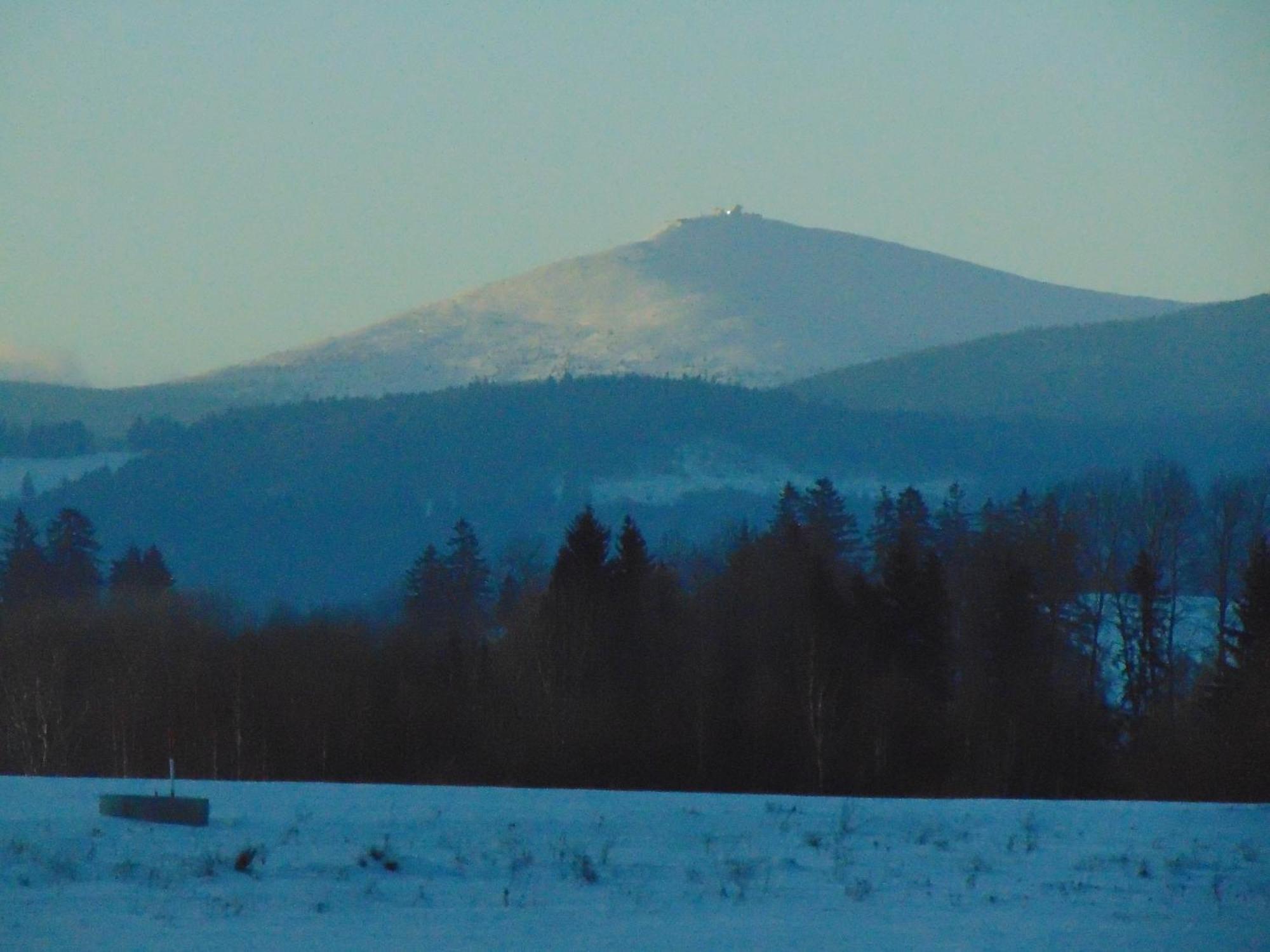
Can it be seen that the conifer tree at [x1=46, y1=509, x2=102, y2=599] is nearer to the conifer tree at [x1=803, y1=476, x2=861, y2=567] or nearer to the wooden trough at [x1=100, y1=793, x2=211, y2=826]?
the conifer tree at [x1=803, y1=476, x2=861, y2=567]

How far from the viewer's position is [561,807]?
2030cm

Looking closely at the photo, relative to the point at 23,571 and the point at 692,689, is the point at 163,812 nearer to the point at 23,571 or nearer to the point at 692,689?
the point at 692,689

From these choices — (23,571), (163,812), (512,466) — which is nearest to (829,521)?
(23,571)

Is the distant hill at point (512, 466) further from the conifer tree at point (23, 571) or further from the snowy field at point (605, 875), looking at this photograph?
the snowy field at point (605, 875)

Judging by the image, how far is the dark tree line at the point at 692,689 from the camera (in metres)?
42.9

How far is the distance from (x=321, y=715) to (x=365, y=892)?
103ft

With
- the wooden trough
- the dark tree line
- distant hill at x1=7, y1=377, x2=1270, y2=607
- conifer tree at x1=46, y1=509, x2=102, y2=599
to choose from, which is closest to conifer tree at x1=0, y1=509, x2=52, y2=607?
conifer tree at x1=46, y1=509, x2=102, y2=599

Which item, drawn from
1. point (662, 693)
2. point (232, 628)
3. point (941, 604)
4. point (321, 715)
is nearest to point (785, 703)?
point (662, 693)

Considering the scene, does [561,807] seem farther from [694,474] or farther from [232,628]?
[694,474]

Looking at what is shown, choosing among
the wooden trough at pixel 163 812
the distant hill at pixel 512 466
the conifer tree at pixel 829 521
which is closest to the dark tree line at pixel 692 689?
the conifer tree at pixel 829 521

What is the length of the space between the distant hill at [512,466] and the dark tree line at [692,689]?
91.9m

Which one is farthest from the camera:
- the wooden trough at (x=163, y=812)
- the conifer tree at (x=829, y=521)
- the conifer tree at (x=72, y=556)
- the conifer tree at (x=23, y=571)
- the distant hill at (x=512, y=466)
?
the distant hill at (x=512, y=466)

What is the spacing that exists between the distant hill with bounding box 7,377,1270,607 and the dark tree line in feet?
302

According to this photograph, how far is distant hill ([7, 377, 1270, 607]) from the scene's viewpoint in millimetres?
160750
